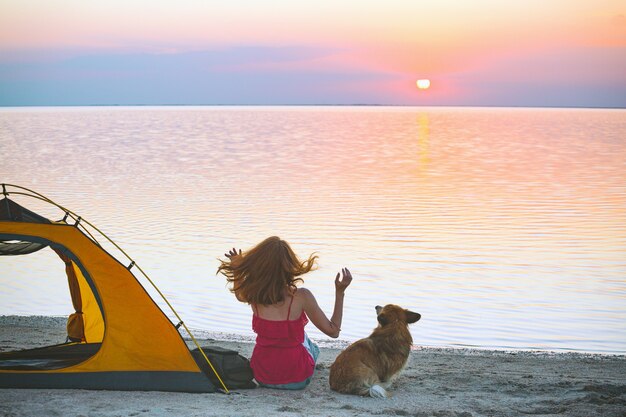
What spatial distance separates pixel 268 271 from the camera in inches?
240

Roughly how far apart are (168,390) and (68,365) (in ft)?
2.95

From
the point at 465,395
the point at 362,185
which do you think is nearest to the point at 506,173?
the point at 362,185

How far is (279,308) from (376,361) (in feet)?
2.84

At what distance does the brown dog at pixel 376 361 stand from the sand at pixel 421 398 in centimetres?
11

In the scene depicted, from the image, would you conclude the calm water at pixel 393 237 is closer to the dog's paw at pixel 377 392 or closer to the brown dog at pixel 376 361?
the brown dog at pixel 376 361

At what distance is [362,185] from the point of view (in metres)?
27.6

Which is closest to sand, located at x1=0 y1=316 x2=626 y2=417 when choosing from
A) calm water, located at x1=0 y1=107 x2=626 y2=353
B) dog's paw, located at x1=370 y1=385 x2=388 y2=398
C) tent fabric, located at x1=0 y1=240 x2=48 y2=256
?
dog's paw, located at x1=370 y1=385 x2=388 y2=398

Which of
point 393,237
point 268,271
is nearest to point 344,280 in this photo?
point 268,271

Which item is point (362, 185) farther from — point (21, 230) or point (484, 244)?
point (21, 230)

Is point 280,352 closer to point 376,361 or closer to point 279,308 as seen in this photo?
point 279,308

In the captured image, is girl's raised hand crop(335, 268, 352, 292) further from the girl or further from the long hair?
the long hair

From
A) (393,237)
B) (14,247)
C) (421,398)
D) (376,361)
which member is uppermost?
(393,237)

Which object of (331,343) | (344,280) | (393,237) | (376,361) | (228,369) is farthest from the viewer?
(393,237)

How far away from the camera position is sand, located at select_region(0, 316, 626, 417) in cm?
577
